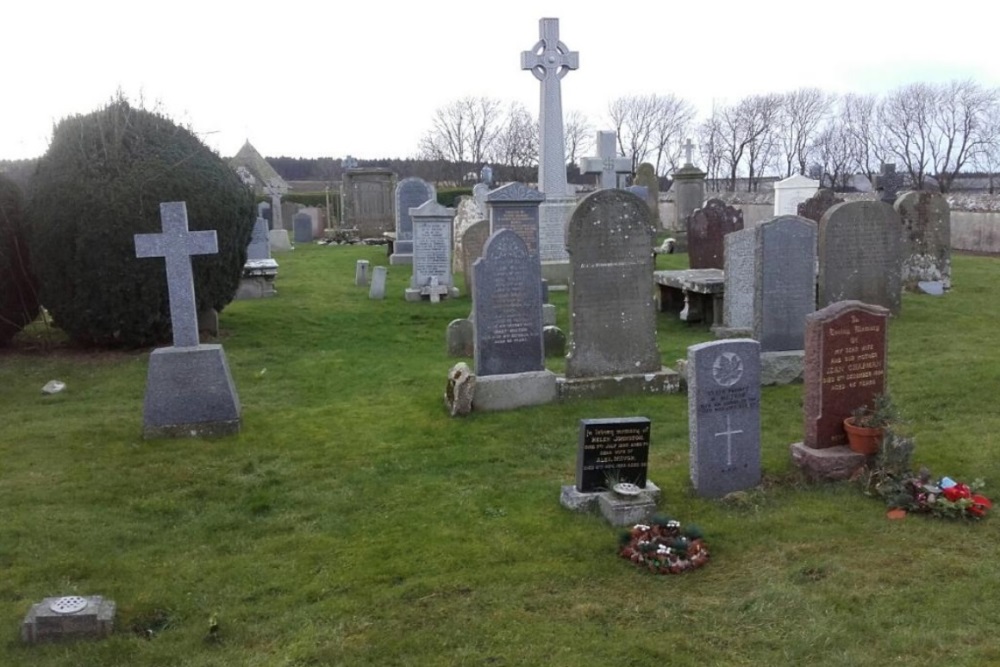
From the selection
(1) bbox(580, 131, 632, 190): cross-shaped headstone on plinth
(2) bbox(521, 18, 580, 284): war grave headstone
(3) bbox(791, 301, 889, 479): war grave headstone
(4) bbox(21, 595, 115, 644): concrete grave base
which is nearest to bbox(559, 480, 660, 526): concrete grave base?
(3) bbox(791, 301, 889, 479): war grave headstone

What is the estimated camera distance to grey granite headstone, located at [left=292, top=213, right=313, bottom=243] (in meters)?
33.5

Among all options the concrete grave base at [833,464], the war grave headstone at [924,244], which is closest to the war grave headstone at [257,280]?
the war grave headstone at [924,244]

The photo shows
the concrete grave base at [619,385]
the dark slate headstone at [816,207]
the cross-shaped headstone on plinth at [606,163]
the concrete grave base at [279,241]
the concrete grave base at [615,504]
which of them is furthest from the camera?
the concrete grave base at [279,241]

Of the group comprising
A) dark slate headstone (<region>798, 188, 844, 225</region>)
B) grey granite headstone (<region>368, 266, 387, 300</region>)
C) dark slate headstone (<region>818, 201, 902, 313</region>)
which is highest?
dark slate headstone (<region>798, 188, 844, 225</region>)

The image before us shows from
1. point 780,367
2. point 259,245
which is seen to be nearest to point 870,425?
point 780,367

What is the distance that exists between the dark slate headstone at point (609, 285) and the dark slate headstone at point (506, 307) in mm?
418

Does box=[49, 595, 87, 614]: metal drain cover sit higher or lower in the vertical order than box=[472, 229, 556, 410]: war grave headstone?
lower

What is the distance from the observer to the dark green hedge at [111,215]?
11227 mm

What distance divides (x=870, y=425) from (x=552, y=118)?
13.6 meters

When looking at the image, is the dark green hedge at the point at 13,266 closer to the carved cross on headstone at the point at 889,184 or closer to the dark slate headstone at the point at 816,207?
the dark slate headstone at the point at 816,207

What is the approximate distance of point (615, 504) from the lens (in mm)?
5828

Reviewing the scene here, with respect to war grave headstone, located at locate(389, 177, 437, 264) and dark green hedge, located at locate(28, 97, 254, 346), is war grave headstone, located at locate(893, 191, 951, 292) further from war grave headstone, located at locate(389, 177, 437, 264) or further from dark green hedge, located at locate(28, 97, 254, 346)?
war grave headstone, located at locate(389, 177, 437, 264)

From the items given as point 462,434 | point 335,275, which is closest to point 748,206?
point 335,275

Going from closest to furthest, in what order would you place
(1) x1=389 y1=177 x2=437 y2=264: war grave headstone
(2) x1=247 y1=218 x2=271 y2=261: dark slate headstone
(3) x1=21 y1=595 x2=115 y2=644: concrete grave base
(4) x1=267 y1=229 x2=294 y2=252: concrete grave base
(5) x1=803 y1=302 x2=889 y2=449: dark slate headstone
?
(3) x1=21 y1=595 x2=115 y2=644: concrete grave base
(5) x1=803 y1=302 x2=889 y2=449: dark slate headstone
(2) x1=247 y1=218 x2=271 y2=261: dark slate headstone
(1) x1=389 y1=177 x2=437 y2=264: war grave headstone
(4) x1=267 y1=229 x2=294 y2=252: concrete grave base
